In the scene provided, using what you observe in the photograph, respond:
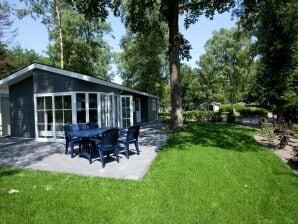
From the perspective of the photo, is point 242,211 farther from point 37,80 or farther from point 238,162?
point 37,80

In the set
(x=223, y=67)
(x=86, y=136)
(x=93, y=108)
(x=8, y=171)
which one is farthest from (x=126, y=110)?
(x=223, y=67)

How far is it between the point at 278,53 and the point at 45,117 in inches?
620

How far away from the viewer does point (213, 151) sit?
868 cm

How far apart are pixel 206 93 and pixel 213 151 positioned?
37113mm

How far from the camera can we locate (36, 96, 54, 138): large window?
1200cm

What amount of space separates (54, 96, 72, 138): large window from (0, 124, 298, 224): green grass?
16.8ft

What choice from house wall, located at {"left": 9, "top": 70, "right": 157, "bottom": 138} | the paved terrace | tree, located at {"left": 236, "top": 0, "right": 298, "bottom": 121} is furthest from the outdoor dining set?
tree, located at {"left": 236, "top": 0, "right": 298, "bottom": 121}


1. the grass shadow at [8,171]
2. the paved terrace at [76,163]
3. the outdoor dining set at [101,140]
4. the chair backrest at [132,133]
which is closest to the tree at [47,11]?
the paved terrace at [76,163]

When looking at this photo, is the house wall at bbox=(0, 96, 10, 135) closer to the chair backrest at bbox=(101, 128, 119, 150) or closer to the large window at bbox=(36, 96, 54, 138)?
the large window at bbox=(36, 96, 54, 138)

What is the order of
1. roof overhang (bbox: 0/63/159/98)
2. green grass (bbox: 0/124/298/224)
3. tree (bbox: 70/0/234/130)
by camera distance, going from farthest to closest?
tree (bbox: 70/0/234/130)
roof overhang (bbox: 0/63/159/98)
green grass (bbox: 0/124/298/224)

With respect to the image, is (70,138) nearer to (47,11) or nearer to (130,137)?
(130,137)

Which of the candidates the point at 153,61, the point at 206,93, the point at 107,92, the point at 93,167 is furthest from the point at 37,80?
the point at 206,93

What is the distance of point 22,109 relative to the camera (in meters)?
13.1

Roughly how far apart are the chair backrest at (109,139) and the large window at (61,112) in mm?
5085
